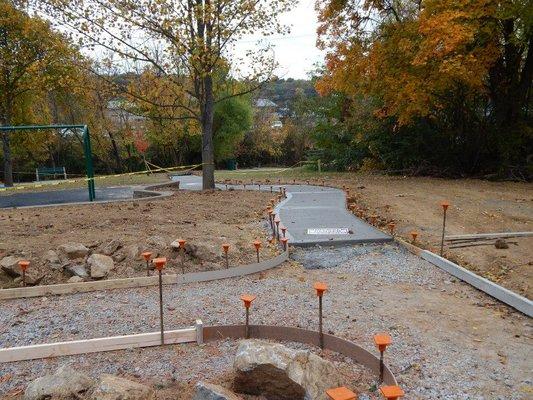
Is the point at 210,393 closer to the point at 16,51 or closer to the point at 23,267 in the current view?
the point at 23,267

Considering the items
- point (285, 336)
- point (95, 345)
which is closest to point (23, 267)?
point (95, 345)

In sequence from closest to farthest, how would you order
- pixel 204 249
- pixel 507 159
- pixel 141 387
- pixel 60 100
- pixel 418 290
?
pixel 141 387
pixel 418 290
pixel 204 249
pixel 507 159
pixel 60 100

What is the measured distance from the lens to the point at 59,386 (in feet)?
7.88

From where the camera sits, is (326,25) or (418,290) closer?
(418,290)

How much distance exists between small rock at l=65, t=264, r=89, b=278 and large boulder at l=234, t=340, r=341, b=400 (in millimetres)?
2777

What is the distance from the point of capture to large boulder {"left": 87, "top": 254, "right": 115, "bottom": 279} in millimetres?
4727

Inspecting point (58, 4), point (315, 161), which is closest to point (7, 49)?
point (58, 4)

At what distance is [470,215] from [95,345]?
6810 mm

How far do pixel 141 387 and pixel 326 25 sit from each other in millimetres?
14744

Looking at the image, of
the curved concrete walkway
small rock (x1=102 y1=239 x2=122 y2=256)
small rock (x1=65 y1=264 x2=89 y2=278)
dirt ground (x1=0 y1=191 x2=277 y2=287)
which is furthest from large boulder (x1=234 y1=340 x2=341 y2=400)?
the curved concrete walkway

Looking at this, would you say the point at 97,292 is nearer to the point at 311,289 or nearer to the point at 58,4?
the point at 311,289

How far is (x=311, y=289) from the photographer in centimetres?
449

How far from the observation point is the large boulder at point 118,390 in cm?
229

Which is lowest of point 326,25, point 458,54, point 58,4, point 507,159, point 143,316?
point 143,316
